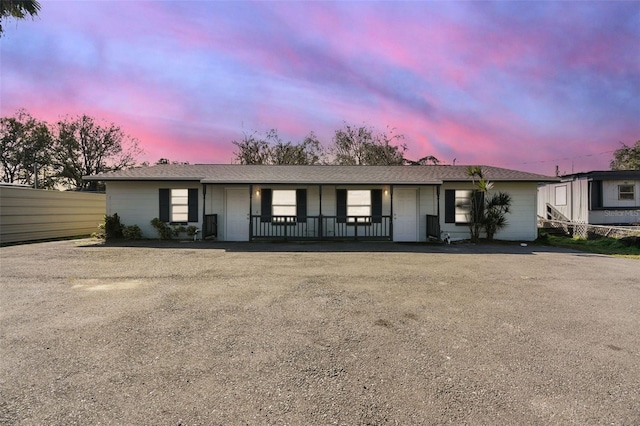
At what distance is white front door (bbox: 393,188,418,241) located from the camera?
42.4 feet

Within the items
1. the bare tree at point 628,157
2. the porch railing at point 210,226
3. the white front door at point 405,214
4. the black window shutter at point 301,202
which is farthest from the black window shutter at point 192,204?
the bare tree at point 628,157

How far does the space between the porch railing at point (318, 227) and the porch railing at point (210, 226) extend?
5.20 ft

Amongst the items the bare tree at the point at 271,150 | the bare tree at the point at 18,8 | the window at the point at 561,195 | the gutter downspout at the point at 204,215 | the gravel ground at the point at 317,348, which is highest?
the bare tree at the point at 18,8

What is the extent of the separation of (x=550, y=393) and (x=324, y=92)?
628 inches

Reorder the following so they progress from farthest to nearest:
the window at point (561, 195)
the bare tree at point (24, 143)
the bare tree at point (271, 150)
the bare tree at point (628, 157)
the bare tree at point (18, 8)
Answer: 1. the bare tree at point (628, 157)
2. the bare tree at point (271, 150)
3. the bare tree at point (24, 143)
4. the window at point (561, 195)
5. the bare tree at point (18, 8)

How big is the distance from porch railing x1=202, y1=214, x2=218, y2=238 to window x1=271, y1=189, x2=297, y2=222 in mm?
2402

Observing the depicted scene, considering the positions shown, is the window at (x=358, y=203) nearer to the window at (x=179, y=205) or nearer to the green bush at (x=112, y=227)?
the window at (x=179, y=205)

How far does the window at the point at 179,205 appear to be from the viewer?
12.7m

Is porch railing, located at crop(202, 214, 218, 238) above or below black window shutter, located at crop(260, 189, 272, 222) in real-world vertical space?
below

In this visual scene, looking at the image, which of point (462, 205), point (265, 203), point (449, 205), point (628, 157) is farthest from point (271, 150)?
point (628, 157)

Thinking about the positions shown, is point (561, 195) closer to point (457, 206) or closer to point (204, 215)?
point (457, 206)

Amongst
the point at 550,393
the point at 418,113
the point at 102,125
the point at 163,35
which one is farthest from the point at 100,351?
the point at 102,125

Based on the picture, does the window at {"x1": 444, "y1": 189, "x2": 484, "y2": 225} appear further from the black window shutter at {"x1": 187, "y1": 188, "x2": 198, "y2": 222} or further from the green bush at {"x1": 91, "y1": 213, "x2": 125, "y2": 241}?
the green bush at {"x1": 91, "y1": 213, "x2": 125, "y2": 241}

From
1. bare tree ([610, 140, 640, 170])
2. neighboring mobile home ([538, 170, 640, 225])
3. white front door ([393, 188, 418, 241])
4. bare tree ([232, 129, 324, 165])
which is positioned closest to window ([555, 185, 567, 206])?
neighboring mobile home ([538, 170, 640, 225])
